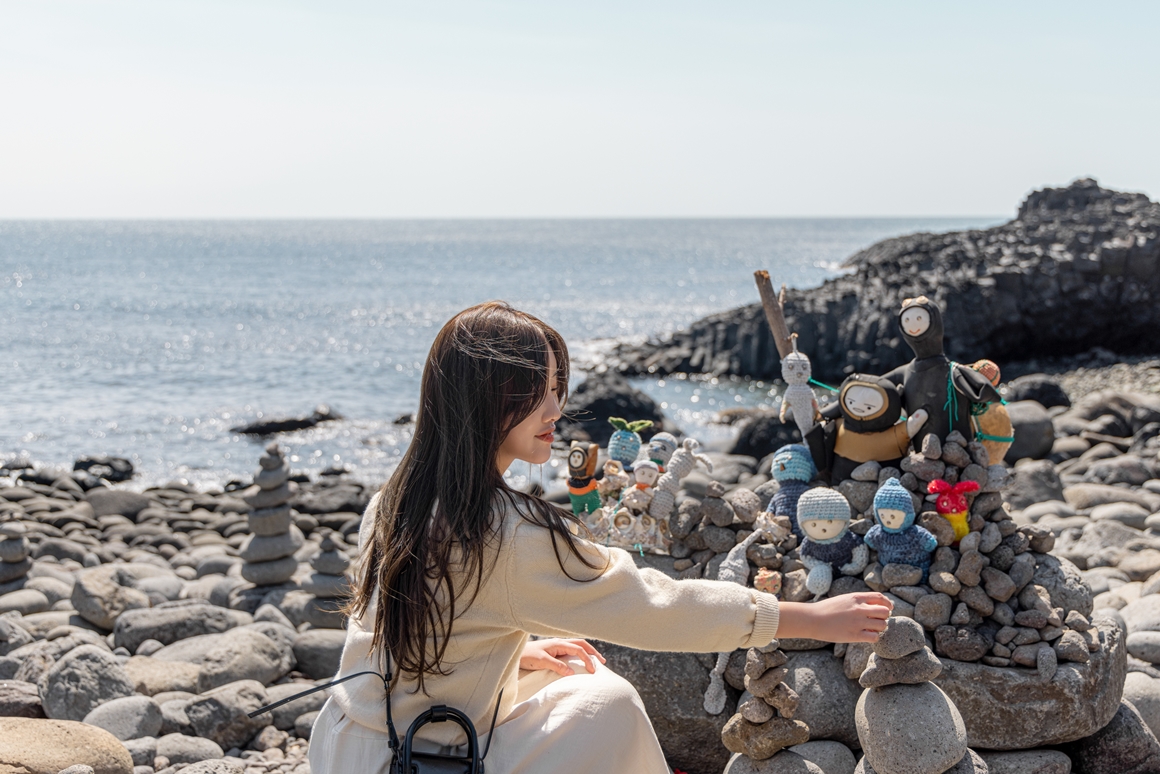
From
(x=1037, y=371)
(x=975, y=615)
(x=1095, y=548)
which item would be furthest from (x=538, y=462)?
(x=1037, y=371)

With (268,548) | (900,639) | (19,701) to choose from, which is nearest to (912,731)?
(900,639)

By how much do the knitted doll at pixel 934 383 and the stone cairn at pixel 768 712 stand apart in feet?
4.56

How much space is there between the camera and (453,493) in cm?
242

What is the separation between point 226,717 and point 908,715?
342 centimetres

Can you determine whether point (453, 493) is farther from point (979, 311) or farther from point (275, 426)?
point (979, 311)

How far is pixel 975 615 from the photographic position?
12.4ft

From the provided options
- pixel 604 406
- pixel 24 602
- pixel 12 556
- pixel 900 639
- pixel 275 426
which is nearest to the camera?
pixel 900 639

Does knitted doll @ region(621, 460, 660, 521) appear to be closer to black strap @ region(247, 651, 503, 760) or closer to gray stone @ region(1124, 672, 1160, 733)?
black strap @ region(247, 651, 503, 760)

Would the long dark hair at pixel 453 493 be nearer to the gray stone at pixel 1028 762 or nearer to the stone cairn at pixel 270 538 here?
the gray stone at pixel 1028 762

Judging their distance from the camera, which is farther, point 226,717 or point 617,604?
point 226,717

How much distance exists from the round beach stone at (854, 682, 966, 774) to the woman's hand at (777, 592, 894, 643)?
0.78 m

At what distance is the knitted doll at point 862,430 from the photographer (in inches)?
167

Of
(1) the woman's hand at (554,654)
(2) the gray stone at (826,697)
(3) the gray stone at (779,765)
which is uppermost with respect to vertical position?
(1) the woman's hand at (554,654)

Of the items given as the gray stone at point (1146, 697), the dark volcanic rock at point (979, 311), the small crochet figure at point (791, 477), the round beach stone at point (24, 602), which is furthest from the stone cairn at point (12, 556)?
the dark volcanic rock at point (979, 311)
